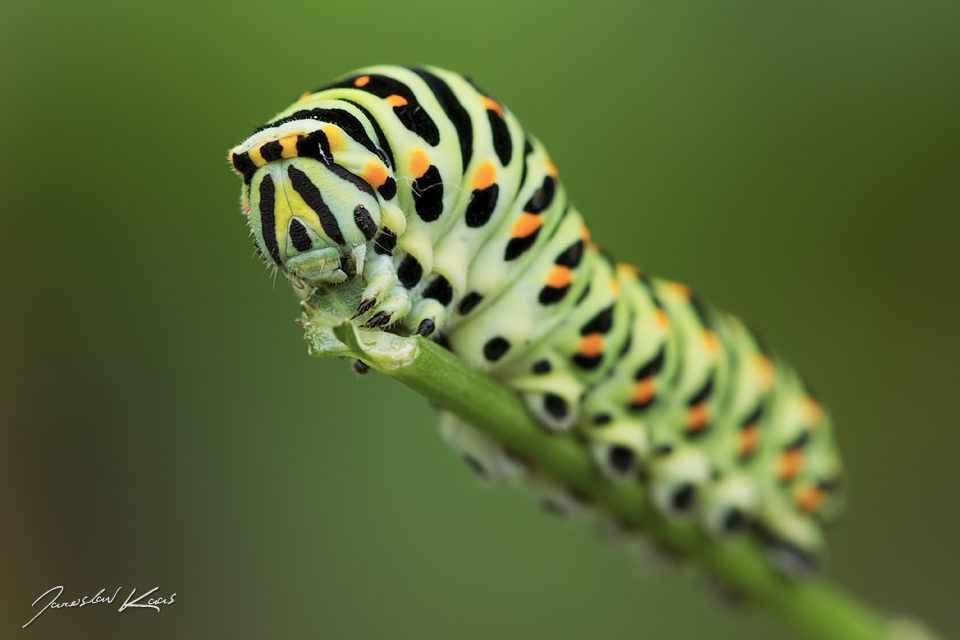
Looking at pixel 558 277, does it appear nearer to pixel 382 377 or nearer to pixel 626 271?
pixel 626 271

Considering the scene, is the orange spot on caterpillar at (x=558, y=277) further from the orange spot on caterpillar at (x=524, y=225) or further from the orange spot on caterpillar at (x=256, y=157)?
the orange spot on caterpillar at (x=256, y=157)

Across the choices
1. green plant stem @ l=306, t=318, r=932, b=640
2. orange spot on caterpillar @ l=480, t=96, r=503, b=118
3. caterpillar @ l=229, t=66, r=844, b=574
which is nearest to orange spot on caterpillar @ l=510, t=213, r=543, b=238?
caterpillar @ l=229, t=66, r=844, b=574

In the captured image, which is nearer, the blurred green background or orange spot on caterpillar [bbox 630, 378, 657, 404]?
orange spot on caterpillar [bbox 630, 378, 657, 404]

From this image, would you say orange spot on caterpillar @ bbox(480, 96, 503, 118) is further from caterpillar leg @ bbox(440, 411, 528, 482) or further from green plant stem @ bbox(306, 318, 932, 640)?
caterpillar leg @ bbox(440, 411, 528, 482)

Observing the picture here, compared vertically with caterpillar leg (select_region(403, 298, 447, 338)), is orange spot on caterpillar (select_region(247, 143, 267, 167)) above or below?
below

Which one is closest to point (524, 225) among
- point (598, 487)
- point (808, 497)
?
point (598, 487)

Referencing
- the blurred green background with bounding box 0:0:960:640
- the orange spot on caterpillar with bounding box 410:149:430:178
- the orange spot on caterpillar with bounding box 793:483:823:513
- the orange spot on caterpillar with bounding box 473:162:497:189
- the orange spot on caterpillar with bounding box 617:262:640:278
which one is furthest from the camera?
the blurred green background with bounding box 0:0:960:640

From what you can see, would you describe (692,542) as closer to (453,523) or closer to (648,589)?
(453,523)
